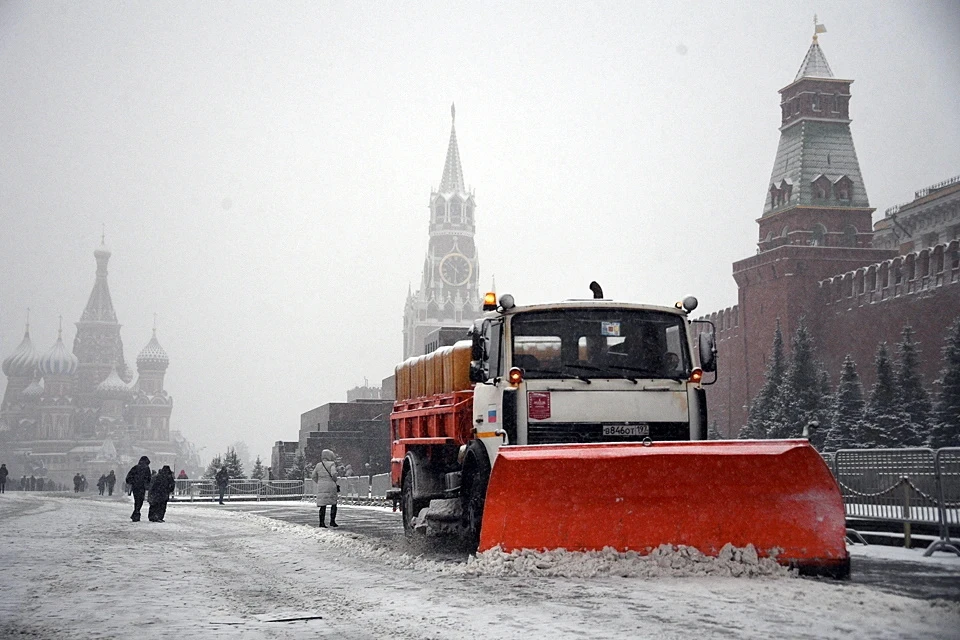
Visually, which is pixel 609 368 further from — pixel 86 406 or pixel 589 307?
pixel 86 406

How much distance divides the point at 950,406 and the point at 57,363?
5889 inches

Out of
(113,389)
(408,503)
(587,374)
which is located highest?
(113,389)

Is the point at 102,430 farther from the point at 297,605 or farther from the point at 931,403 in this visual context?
the point at 297,605

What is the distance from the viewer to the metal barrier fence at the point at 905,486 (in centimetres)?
1268

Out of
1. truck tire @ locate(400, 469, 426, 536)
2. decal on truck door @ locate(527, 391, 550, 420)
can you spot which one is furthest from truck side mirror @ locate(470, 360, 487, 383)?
truck tire @ locate(400, 469, 426, 536)

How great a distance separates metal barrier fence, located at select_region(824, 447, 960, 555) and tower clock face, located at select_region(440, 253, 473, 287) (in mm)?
181761

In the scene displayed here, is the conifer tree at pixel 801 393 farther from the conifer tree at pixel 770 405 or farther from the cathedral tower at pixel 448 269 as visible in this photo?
the cathedral tower at pixel 448 269

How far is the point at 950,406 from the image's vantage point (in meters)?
42.1

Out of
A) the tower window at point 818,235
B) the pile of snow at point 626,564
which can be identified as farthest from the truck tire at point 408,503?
the tower window at point 818,235

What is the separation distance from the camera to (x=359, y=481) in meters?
40.2

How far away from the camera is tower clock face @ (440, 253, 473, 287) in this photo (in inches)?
7771

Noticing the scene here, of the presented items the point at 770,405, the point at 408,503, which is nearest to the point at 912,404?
the point at 770,405

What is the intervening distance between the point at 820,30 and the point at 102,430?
12639 cm

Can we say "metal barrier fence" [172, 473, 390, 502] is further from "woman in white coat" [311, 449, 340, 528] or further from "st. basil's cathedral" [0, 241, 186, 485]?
"st. basil's cathedral" [0, 241, 186, 485]
